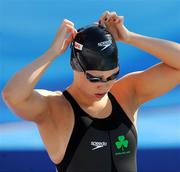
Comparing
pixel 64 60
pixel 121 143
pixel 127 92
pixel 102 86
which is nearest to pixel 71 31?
pixel 102 86

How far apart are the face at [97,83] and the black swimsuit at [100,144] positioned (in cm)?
9

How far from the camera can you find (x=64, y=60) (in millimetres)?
3150

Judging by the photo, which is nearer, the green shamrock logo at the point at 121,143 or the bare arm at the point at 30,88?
the bare arm at the point at 30,88

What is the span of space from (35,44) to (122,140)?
1351 millimetres

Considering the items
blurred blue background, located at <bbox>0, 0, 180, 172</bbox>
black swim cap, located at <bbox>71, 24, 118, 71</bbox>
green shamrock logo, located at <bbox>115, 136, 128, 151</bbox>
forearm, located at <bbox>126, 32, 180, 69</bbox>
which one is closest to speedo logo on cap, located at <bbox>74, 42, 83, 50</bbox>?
black swim cap, located at <bbox>71, 24, 118, 71</bbox>

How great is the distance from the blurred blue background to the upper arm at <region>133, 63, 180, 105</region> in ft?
3.74

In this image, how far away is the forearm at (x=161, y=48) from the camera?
198cm

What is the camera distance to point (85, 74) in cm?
182

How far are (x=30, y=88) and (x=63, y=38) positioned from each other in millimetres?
242

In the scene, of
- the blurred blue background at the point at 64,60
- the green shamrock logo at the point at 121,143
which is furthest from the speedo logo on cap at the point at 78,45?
the blurred blue background at the point at 64,60

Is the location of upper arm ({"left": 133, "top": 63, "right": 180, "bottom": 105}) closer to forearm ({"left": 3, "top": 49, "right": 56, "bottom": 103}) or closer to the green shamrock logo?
the green shamrock logo

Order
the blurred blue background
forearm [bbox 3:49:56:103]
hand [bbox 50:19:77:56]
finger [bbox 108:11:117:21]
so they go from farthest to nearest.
A: 1. the blurred blue background
2. finger [bbox 108:11:117:21]
3. hand [bbox 50:19:77:56]
4. forearm [bbox 3:49:56:103]

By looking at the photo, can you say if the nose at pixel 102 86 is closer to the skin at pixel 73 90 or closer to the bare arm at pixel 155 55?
the skin at pixel 73 90

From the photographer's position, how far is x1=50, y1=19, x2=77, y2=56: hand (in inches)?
71.8
